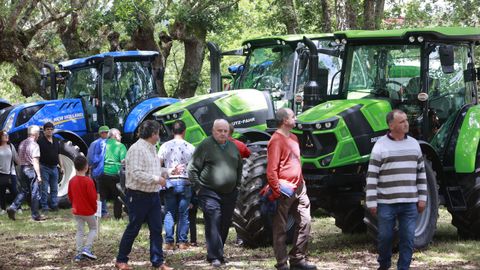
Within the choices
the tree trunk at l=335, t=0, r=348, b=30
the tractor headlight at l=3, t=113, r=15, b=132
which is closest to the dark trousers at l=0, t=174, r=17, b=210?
the tractor headlight at l=3, t=113, r=15, b=132

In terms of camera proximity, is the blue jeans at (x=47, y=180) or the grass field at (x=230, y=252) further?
the blue jeans at (x=47, y=180)

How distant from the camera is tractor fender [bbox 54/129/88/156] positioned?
17436 mm

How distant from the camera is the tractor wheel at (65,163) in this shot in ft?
56.0

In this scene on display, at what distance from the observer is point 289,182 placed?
29.9 feet

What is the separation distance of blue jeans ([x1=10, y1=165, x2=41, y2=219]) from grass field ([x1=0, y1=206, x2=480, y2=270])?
1356 millimetres

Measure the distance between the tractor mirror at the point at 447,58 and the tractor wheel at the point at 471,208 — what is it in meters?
1.46

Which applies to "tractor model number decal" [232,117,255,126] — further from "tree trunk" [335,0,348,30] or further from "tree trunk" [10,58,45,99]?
"tree trunk" [10,58,45,99]

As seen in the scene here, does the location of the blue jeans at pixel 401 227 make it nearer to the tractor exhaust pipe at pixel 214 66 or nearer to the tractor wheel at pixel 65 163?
the tractor exhaust pipe at pixel 214 66

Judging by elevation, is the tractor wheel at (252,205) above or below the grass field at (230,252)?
above

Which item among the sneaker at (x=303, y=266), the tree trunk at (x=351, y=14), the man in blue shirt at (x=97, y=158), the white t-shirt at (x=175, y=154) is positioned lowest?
the sneaker at (x=303, y=266)

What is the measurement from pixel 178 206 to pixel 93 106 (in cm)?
709

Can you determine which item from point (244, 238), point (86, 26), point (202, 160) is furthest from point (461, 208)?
point (86, 26)

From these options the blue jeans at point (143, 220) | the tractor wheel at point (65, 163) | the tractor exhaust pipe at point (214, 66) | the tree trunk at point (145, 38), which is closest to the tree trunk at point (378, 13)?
the tree trunk at point (145, 38)

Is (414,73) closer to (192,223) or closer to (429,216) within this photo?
(429,216)
